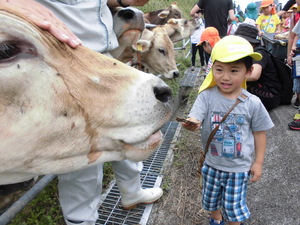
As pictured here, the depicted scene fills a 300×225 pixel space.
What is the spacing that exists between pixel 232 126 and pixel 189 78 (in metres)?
5.23

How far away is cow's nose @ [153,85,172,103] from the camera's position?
1.27 metres

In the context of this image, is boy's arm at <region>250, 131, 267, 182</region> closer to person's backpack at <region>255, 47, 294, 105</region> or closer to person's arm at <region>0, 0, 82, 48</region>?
person's arm at <region>0, 0, 82, 48</region>

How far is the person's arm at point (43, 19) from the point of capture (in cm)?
117

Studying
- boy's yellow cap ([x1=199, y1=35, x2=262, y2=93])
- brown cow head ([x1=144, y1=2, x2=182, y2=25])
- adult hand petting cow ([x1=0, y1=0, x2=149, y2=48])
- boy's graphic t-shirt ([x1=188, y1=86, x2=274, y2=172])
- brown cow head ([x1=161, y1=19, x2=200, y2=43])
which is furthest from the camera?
brown cow head ([x1=144, y1=2, x2=182, y2=25])

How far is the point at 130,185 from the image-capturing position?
7.78ft

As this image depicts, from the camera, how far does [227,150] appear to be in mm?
1973

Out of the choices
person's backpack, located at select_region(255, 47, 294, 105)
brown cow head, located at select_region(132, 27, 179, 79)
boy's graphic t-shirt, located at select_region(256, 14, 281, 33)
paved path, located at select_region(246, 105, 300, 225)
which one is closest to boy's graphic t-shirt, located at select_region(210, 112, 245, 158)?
paved path, located at select_region(246, 105, 300, 225)

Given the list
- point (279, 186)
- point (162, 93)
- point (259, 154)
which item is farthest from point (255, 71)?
point (162, 93)

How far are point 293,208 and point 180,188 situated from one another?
1058 millimetres

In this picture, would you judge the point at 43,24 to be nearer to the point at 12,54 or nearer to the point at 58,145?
the point at 12,54

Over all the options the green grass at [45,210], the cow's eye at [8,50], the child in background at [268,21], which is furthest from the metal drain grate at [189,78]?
the cow's eye at [8,50]

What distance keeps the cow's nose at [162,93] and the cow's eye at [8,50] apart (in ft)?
1.98

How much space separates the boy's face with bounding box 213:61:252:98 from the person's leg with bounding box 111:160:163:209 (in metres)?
0.98

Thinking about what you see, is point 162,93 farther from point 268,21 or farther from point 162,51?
point 268,21
